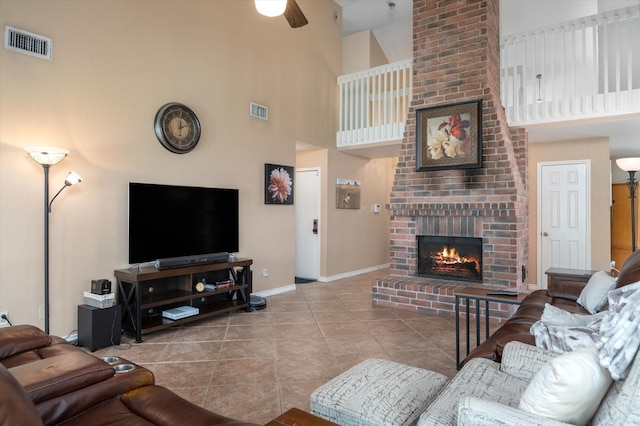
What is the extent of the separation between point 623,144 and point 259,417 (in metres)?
7.11

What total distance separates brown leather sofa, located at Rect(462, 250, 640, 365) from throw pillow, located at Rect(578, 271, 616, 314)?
8cm

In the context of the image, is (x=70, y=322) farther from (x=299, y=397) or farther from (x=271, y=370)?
(x=299, y=397)

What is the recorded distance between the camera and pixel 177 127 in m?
4.20

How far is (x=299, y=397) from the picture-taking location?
2439mm

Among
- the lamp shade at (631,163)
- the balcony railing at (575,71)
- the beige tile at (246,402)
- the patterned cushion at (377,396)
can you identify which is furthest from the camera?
the lamp shade at (631,163)

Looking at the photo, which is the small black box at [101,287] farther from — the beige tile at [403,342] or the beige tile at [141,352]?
the beige tile at [403,342]

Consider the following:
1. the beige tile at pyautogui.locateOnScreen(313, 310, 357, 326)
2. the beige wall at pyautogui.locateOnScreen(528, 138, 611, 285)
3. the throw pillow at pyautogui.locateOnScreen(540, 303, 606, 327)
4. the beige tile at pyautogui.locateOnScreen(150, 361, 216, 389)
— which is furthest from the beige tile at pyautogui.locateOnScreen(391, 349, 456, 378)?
the beige wall at pyautogui.locateOnScreen(528, 138, 611, 285)

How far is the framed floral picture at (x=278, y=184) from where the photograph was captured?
17.6ft

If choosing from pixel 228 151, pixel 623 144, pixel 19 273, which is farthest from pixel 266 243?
pixel 623 144

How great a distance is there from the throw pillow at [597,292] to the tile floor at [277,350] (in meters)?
1.08

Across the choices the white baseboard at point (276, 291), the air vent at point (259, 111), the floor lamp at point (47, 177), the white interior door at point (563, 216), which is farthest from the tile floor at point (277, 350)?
the white interior door at point (563, 216)

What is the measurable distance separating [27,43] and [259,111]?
2.65 meters

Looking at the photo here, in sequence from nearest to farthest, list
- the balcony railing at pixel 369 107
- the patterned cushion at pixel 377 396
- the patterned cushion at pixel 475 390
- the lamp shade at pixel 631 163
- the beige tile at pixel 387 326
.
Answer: the patterned cushion at pixel 475 390 → the patterned cushion at pixel 377 396 → the beige tile at pixel 387 326 → the lamp shade at pixel 631 163 → the balcony railing at pixel 369 107

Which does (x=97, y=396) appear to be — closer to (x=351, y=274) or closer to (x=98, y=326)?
(x=98, y=326)
